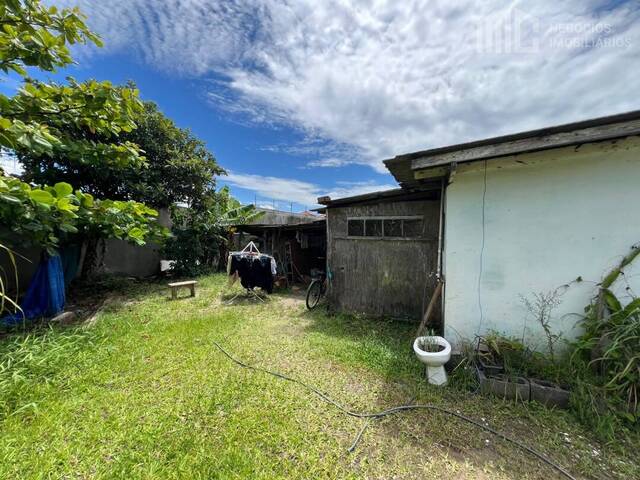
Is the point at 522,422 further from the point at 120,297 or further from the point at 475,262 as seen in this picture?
the point at 120,297

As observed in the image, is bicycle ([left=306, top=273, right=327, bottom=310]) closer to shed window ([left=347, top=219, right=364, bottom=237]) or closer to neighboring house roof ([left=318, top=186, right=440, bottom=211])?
shed window ([left=347, top=219, right=364, bottom=237])

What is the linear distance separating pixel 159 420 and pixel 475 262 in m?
4.27

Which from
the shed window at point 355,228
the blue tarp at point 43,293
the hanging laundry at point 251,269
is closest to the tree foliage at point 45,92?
the blue tarp at point 43,293

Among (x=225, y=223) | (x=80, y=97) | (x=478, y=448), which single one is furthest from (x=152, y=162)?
(x=478, y=448)

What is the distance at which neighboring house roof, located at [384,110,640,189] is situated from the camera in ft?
8.57

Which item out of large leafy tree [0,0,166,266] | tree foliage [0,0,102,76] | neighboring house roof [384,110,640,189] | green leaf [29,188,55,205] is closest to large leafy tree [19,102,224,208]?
large leafy tree [0,0,166,266]

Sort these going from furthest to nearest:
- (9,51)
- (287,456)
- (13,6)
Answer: (9,51)
(13,6)
(287,456)

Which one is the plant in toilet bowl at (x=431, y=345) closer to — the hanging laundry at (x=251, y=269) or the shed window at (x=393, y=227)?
the shed window at (x=393, y=227)

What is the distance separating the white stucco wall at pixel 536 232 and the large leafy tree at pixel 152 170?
7.88 m

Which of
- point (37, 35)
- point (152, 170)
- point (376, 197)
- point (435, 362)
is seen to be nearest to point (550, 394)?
point (435, 362)

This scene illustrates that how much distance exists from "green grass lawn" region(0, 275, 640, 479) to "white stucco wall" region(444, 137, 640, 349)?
1.15 m

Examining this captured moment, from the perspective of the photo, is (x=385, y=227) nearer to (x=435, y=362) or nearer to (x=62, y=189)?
(x=435, y=362)

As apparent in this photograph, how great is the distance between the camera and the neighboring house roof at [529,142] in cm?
261

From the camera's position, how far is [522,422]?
247cm
